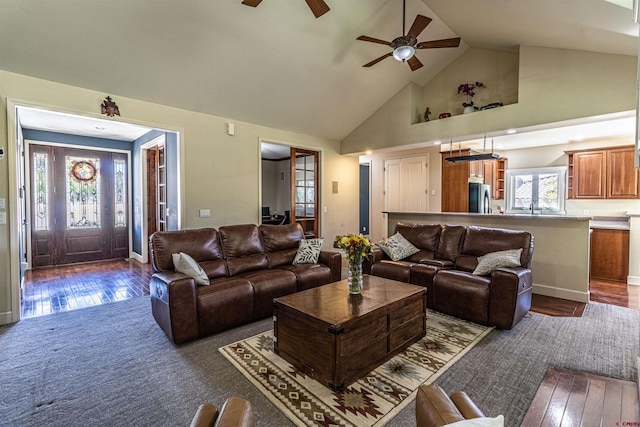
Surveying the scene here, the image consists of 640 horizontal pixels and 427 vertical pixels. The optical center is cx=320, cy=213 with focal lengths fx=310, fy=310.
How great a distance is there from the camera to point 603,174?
5.84 meters

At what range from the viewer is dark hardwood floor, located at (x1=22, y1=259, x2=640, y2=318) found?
380cm

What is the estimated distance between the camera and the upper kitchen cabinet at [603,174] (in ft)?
18.1

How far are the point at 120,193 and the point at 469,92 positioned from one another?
24.0 feet

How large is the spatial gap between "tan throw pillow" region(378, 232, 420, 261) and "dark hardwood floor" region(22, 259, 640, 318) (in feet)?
5.21

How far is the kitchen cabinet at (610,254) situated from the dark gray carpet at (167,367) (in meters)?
1.96

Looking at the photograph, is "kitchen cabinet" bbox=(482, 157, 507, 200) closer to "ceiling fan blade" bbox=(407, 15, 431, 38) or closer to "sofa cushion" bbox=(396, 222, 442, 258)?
"sofa cushion" bbox=(396, 222, 442, 258)

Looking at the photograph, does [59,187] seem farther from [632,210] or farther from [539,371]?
[632,210]

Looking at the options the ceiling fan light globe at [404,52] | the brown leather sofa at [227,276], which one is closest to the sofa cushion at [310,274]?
the brown leather sofa at [227,276]

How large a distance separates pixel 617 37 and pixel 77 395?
18.5 ft

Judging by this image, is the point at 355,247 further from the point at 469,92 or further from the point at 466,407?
the point at 469,92

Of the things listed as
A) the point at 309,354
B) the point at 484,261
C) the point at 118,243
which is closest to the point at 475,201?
the point at 484,261

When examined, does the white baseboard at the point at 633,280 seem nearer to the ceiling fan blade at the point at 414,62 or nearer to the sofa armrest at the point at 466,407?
the ceiling fan blade at the point at 414,62

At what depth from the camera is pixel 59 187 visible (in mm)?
6156

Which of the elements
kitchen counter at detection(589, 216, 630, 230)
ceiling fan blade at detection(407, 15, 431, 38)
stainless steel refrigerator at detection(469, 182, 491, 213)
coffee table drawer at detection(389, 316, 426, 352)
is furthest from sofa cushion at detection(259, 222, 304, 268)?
kitchen counter at detection(589, 216, 630, 230)
